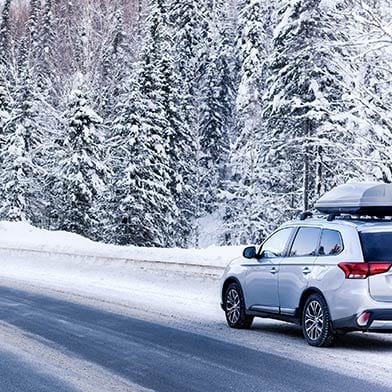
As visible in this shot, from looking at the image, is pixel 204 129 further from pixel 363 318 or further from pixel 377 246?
pixel 363 318

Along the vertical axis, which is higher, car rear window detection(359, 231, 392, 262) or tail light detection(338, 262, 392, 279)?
car rear window detection(359, 231, 392, 262)

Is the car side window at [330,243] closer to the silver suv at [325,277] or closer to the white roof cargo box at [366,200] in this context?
the silver suv at [325,277]

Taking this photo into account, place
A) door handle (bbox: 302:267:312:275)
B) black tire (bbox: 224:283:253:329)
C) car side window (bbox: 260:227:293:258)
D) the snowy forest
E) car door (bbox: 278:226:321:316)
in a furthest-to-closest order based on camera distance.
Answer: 1. the snowy forest
2. black tire (bbox: 224:283:253:329)
3. car side window (bbox: 260:227:293:258)
4. car door (bbox: 278:226:321:316)
5. door handle (bbox: 302:267:312:275)

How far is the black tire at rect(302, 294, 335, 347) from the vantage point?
10227 mm

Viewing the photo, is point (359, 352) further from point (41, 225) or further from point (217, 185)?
point (217, 185)

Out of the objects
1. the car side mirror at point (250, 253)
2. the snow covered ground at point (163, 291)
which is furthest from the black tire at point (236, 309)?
the car side mirror at point (250, 253)

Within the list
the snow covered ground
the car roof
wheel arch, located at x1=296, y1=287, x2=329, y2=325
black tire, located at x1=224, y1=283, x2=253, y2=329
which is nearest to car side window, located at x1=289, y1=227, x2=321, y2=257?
the car roof

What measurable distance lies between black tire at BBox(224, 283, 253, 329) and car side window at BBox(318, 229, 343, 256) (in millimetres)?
2265

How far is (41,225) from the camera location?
62.7 meters

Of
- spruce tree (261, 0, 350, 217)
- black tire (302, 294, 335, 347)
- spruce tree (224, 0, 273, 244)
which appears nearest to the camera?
black tire (302, 294, 335, 347)

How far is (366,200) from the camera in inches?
430

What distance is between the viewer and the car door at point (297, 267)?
10.9 m

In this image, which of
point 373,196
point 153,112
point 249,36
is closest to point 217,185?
point 249,36

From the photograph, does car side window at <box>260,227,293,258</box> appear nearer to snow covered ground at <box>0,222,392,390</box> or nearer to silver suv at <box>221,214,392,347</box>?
silver suv at <box>221,214,392,347</box>
